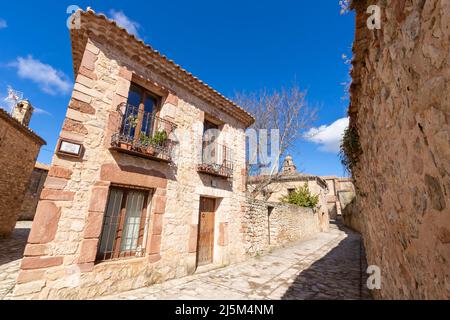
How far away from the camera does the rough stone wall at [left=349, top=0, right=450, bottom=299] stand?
108cm

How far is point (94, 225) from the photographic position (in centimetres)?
372

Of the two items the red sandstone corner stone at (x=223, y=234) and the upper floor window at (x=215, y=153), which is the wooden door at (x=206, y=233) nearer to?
the red sandstone corner stone at (x=223, y=234)

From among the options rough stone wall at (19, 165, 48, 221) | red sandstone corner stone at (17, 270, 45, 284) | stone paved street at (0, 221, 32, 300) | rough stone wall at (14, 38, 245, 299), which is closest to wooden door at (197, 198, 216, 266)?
rough stone wall at (14, 38, 245, 299)

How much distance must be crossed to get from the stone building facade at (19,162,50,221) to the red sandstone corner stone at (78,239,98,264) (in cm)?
1620

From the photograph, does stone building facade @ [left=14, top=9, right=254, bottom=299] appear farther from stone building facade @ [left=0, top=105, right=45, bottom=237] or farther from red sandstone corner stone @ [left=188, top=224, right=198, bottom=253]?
stone building facade @ [left=0, top=105, right=45, bottom=237]

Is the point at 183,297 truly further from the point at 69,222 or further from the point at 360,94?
the point at 360,94

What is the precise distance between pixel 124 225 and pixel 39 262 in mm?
1433

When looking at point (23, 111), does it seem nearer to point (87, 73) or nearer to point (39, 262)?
point (87, 73)

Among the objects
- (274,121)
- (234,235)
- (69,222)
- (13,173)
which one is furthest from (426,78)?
(13,173)

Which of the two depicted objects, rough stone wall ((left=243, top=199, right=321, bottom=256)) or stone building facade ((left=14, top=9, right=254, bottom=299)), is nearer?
stone building facade ((left=14, top=9, right=254, bottom=299))

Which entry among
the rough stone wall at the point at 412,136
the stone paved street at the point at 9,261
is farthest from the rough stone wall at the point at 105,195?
the rough stone wall at the point at 412,136

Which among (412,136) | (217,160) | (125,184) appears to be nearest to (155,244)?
(125,184)

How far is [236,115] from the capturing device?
7422 mm

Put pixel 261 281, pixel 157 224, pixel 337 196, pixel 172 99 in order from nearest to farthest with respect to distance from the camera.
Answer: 1. pixel 157 224
2. pixel 261 281
3. pixel 172 99
4. pixel 337 196
